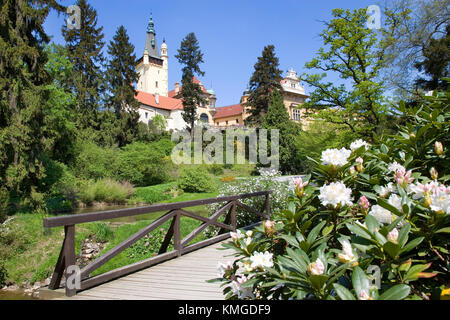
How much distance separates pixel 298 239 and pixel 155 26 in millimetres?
79347

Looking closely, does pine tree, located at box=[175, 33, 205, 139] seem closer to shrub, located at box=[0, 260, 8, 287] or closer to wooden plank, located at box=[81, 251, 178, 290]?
shrub, located at box=[0, 260, 8, 287]

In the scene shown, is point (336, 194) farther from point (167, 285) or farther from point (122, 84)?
point (122, 84)

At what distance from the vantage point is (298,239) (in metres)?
1.53

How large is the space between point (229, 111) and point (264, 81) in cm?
2772

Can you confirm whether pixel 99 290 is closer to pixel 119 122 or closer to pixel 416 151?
pixel 416 151

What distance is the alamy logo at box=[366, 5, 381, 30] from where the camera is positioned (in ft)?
45.2

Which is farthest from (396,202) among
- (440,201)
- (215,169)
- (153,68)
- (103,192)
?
(153,68)

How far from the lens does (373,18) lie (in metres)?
13.9

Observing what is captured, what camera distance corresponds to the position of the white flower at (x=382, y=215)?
1.36 m

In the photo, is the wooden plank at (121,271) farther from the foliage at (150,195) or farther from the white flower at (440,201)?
the foliage at (150,195)

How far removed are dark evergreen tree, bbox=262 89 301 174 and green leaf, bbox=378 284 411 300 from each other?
32.1 meters

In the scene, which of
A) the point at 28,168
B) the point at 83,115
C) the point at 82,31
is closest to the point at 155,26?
the point at 82,31

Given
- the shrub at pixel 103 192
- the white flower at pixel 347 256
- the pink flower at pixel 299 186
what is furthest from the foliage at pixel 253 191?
the shrub at pixel 103 192

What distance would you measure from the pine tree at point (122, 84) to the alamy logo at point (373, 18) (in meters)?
23.9
